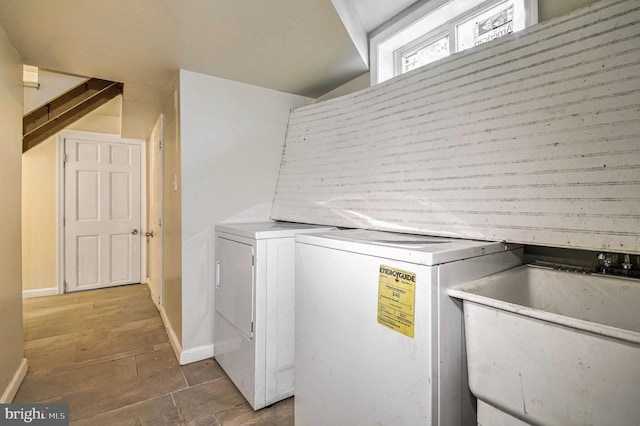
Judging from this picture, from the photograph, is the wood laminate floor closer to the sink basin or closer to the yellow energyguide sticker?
the yellow energyguide sticker

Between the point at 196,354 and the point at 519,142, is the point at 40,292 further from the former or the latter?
the point at 519,142

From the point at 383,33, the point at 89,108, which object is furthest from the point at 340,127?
the point at 89,108

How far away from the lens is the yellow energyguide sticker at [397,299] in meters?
0.97

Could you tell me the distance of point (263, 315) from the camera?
1706 mm

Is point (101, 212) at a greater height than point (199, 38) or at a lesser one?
lesser

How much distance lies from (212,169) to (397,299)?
6.02 feet

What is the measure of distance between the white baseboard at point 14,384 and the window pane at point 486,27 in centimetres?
334

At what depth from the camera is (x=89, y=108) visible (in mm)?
3406

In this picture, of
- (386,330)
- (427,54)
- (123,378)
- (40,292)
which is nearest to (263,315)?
(386,330)

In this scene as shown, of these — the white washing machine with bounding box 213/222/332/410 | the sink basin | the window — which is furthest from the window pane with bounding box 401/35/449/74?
the sink basin

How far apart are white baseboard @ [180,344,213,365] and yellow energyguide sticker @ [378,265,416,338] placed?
1.77 m

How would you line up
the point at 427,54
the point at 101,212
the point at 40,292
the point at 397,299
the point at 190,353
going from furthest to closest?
1. the point at 101,212
2. the point at 40,292
3. the point at 190,353
4. the point at 427,54
5. the point at 397,299

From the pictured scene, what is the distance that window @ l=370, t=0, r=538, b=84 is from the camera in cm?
158

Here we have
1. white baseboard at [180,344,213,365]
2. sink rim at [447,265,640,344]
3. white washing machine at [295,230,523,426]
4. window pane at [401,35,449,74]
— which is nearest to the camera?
sink rim at [447,265,640,344]
